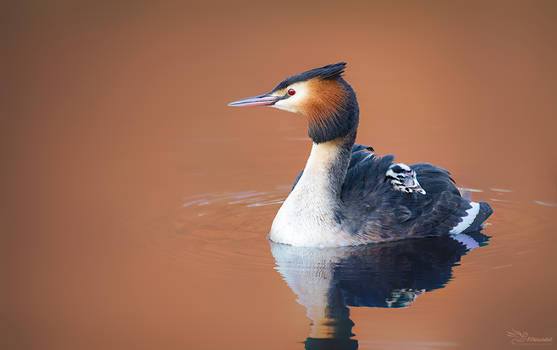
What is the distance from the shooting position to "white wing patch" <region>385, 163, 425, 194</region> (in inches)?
309

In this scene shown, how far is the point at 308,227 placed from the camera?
7.64 metres

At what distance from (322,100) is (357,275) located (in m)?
1.58

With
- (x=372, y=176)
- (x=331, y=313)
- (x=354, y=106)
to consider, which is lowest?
(x=331, y=313)

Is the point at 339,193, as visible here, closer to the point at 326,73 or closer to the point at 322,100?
the point at 322,100

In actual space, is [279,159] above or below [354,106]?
below

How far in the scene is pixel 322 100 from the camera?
300 inches

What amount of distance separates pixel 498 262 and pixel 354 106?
5.80ft

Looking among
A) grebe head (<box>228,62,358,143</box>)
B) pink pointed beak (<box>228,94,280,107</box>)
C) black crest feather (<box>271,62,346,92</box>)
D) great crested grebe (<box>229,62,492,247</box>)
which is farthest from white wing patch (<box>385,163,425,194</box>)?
pink pointed beak (<box>228,94,280,107</box>)

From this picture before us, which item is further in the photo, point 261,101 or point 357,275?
point 261,101

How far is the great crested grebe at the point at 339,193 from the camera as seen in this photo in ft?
25.0

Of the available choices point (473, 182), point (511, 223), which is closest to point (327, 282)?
point (511, 223)

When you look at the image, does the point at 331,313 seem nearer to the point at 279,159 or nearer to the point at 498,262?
the point at 498,262

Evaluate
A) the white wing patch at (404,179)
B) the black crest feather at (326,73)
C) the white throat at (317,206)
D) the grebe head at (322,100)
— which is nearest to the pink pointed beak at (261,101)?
the grebe head at (322,100)

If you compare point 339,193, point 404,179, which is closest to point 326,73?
point 339,193
